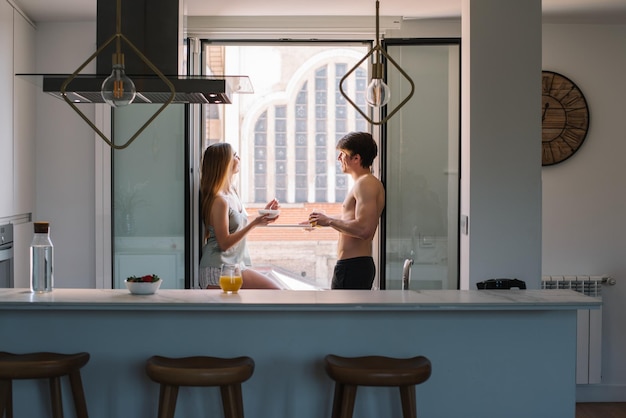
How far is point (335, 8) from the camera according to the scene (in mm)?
4980

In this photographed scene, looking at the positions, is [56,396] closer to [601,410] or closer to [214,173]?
[214,173]

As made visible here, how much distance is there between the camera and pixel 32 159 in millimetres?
5215

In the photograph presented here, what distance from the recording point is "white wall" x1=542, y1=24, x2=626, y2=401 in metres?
5.37

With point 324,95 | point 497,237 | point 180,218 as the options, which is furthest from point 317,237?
point 497,237

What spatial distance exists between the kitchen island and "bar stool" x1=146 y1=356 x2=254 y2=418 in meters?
0.25

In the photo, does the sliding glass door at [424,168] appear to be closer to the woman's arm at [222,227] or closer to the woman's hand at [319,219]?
the woman's hand at [319,219]

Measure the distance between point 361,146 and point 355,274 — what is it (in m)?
0.77

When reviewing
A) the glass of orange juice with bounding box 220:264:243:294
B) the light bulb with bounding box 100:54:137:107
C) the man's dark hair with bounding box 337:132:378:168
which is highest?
the light bulb with bounding box 100:54:137:107

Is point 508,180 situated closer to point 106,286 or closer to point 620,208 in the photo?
point 620,208

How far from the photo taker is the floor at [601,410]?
499cm

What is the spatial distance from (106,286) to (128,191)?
670 mm

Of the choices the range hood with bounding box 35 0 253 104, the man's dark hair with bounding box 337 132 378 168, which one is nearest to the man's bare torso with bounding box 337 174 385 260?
the man's dark hair with bounding box 337 132 378 168

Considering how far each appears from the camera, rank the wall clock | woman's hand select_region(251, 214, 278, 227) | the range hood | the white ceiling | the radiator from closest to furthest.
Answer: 1. the range hood
2. the white ceiling
3. woman's hand select_region(251, 214, 278, 227)
4. the radiator
5. the wall clock

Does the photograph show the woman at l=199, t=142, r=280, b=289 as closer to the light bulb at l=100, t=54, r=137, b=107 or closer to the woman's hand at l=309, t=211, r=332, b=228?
the woman's hand at l=309, t=211, r=332, b=228
